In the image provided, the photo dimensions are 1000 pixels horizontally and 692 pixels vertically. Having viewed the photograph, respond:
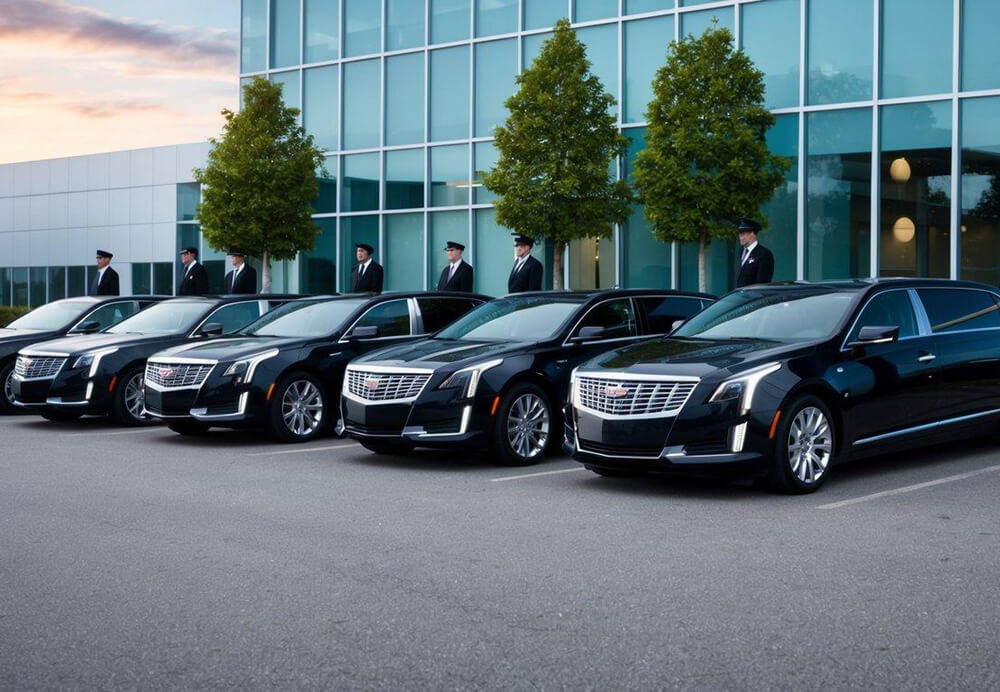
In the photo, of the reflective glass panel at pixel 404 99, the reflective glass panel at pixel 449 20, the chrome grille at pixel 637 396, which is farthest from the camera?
the reflective glass panel at pixel 404 99

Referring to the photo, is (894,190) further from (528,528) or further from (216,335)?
(528,528)

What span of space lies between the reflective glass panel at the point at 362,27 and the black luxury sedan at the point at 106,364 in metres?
15.2

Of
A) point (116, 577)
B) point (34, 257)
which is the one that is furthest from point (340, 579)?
point (34, 257)

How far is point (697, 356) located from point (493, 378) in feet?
6.83

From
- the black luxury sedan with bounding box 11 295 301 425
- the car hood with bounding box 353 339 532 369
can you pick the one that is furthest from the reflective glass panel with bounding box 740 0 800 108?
the car hood with bounding box 353 339 532 369

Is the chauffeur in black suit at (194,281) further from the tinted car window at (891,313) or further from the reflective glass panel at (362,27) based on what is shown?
the tinted car window at (891,313)

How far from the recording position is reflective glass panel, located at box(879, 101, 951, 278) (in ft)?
70.2

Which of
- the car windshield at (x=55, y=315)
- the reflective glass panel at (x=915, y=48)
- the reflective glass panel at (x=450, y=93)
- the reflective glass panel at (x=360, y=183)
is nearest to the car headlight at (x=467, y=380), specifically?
the car windshield at (x=55, y=315)

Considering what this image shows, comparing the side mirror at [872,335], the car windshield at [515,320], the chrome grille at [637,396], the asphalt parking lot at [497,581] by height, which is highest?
the car windshield at [515,320]

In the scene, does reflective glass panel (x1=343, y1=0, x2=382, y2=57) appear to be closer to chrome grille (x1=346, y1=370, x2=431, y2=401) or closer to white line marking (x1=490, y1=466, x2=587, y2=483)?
chrome grille (x1=346, y1=370, x2=431, y2=401)

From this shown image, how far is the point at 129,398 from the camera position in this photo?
14844 millimetres

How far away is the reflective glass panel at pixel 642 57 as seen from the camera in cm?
2473

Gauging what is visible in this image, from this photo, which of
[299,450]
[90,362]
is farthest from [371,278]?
[299,450]

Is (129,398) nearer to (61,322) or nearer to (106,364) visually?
(106,364)
